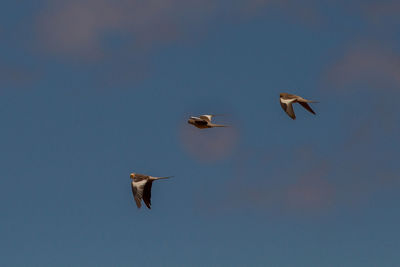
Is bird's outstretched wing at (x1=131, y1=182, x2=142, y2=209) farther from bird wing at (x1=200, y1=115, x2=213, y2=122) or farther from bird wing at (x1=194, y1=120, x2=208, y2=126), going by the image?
bird wing at (x1=200, y1=115, x2=213, y2=122)

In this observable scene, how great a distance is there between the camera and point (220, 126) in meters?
147

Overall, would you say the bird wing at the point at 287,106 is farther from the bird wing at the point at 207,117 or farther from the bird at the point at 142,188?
the bird at the point at 142,188

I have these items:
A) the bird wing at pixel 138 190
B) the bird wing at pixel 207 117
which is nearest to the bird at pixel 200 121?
the bird wing at pixel 207 117

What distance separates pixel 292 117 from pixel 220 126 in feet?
34.3

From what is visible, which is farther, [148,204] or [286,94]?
[286,94]

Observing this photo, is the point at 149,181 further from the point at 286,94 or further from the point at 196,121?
the point at 286,94

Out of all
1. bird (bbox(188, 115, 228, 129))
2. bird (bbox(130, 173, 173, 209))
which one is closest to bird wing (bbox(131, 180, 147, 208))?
bird (bbox(130, 173, 173, 209))

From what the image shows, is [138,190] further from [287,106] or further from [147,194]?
[287,106]

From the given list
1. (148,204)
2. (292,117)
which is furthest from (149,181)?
(292,117)

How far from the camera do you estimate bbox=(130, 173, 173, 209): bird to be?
145 meters

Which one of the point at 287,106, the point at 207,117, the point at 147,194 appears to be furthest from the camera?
the point at 287,106

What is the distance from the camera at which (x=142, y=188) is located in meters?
146

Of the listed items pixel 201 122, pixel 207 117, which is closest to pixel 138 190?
pixel 201 122

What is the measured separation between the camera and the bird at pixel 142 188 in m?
145
